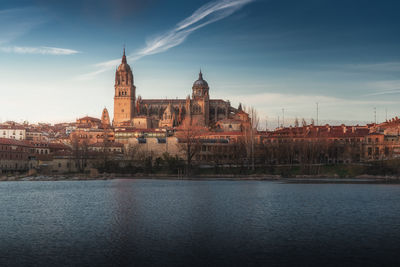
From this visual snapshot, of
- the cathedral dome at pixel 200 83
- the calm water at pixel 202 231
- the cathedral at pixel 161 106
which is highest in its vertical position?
the cathedral dome at pixel 200 83

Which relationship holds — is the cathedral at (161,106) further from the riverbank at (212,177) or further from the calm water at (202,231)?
the calm water at (202,231)

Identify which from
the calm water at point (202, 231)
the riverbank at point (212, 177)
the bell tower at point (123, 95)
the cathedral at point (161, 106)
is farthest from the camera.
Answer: the bell tower at point (123, 95)

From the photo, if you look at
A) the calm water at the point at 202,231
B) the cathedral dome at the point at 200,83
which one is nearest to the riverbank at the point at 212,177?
the calm water at the point at 202,231

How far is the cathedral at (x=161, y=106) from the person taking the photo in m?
112

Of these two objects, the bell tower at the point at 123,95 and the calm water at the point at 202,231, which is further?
the bell tower at the point at 123,95

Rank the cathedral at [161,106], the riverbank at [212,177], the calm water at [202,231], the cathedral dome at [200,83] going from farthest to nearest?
the cathedral dome at [200,83]
the cathedral at [161,106]
the riverbank at [212,177]
the calm water at [202,231]

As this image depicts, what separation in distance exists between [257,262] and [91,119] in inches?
4718

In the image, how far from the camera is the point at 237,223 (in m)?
20.1

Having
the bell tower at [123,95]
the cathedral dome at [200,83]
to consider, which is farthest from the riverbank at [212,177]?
the cathedral dome at [200,83]

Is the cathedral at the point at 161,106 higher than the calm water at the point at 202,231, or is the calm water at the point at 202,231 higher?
the cathedral at the point at 161,106

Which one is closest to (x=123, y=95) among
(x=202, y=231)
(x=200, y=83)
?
(x=200, y=83)

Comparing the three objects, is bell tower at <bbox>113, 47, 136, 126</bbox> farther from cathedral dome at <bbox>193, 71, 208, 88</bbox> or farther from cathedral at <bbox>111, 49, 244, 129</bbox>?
cathedral dome at <bbox>193, 71, 208, 88</bbox>

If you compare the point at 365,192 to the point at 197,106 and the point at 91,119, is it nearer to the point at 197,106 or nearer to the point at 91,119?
the point at 197,106

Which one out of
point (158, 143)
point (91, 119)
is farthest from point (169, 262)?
point (91, 119)
